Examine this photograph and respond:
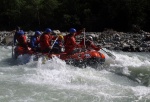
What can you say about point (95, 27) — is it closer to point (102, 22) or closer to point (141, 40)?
point (102, 22)

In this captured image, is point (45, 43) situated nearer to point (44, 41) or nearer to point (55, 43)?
point (44, 41)

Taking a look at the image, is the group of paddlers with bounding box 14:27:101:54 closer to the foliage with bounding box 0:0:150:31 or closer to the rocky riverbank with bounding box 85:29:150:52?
the rocky riverbank with bounding box 85:29:150:52

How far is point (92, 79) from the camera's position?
39.9ft

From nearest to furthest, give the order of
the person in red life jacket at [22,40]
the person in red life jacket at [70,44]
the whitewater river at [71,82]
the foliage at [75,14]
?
the whitewater river at [71,82] < the person in red life jacket at [70,44] < the person in red life jacket at [22,40] < the foliage at [75,14]

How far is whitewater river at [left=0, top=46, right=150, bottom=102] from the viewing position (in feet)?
33.0

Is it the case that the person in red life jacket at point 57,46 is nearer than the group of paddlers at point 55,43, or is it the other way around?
the group of paddlers at point 55,43

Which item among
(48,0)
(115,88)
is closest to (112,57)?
(115,88)

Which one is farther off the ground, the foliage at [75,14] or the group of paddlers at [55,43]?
the foliage at [75,14]

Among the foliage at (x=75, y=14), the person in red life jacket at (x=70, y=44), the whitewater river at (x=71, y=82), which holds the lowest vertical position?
the whitewater river at (x=71, y=82)

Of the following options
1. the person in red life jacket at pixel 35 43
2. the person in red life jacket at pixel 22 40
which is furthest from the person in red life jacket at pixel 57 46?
the person in red life jacket at pixel 22 40

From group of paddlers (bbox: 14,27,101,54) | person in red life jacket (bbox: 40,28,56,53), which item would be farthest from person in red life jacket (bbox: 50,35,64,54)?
person in red life jacket (bbox: 40,28,56,53)

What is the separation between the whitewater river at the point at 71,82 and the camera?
1005 cm

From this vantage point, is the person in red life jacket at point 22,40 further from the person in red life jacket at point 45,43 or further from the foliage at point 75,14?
the foliage at point 75,14

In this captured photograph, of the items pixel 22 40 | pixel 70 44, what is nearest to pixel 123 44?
pixel 70 44
